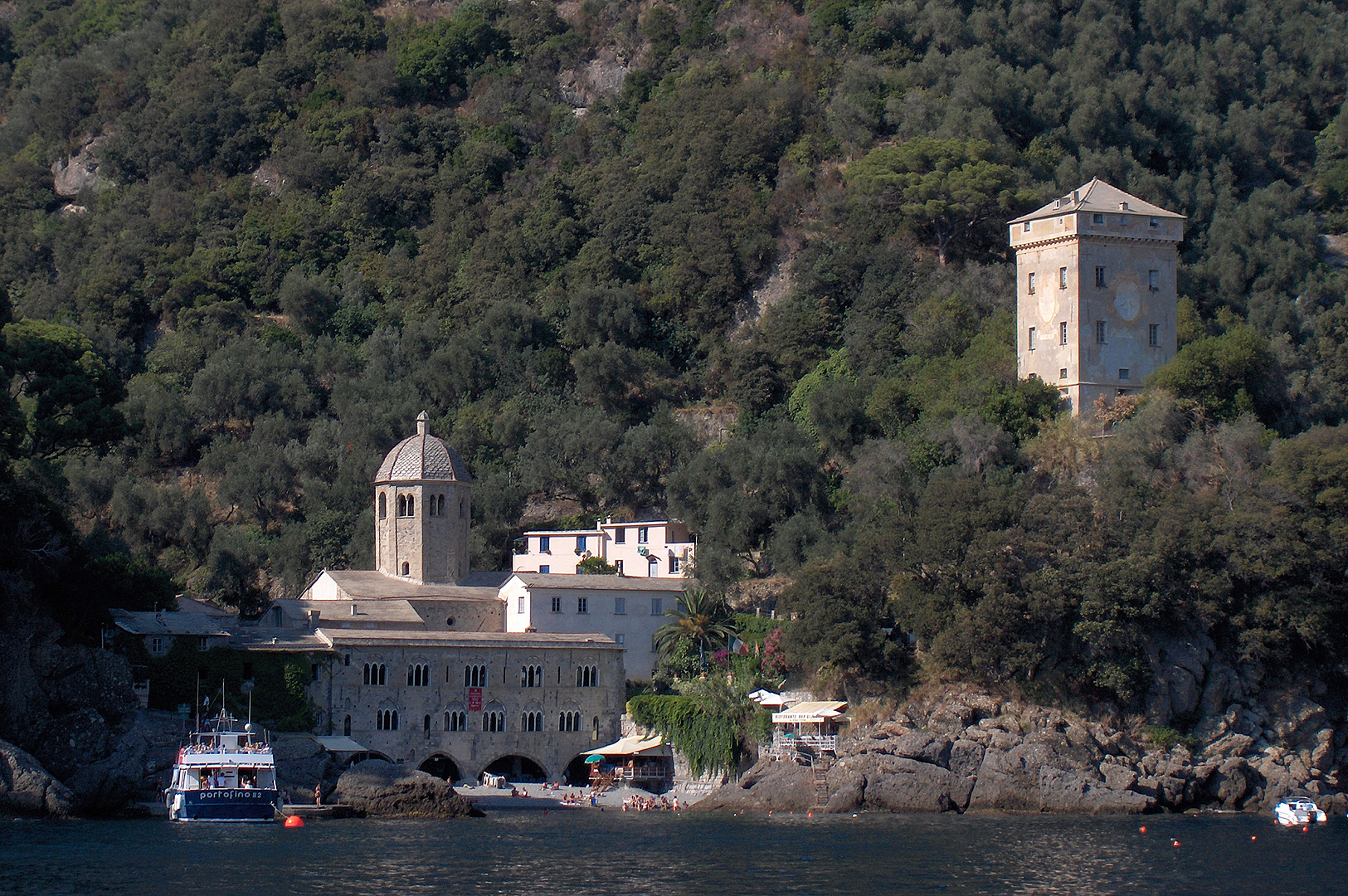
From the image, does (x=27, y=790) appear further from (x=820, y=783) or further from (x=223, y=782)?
(x=820, y=783)

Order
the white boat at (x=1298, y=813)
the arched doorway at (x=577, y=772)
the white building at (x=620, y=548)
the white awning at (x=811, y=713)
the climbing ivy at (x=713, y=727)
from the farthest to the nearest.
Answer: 1. the white building at (x=620, y=548)
2. the arched doorway at (x=577, y=772)
3. the climbing ivy at (x=713, y=727)
4. the white awning at (x=811, y=713)
5. the white boat at (x=1298, y=813)

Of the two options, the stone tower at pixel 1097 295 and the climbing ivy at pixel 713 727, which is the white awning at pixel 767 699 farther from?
the stone tower at pixel 1097 295

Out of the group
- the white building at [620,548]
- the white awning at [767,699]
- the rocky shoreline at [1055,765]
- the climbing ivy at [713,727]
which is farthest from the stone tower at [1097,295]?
the climbing ivy at [713,727]

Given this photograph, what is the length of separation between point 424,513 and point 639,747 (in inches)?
485

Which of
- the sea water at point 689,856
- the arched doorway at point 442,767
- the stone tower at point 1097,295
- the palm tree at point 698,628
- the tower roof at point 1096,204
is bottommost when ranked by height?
the sea water at point 689,856

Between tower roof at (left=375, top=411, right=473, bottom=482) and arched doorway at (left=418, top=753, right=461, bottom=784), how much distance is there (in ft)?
34.8

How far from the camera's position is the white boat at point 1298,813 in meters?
57.3

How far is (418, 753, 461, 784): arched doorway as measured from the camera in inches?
2702

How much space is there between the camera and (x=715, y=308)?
304ft

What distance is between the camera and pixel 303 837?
181ft

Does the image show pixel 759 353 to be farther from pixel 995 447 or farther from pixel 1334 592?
pixel 1334 592

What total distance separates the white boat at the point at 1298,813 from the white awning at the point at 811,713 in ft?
46.8

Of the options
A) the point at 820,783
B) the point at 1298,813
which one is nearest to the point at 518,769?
the point at 820,783

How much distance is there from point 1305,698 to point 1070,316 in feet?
56.7
